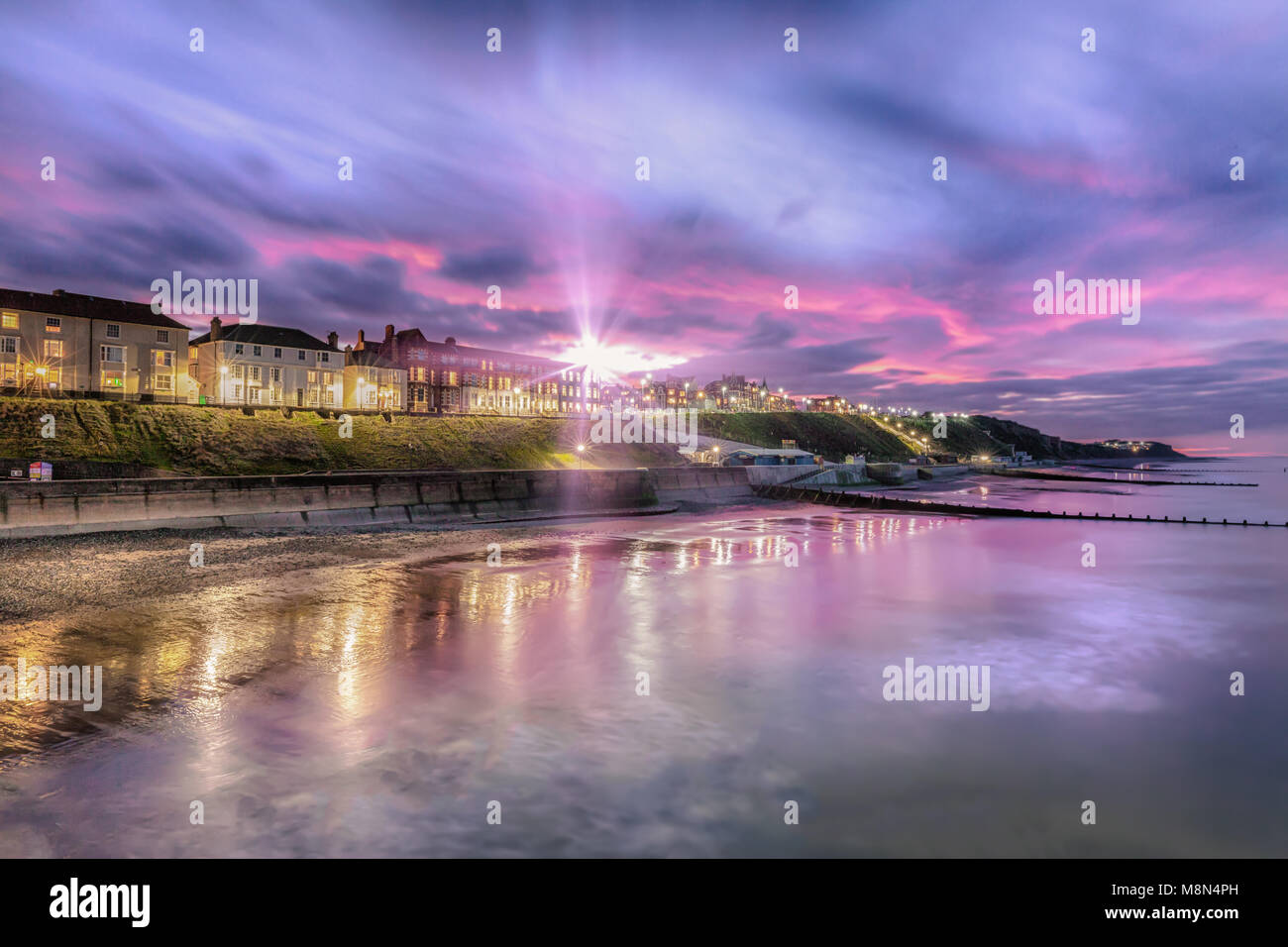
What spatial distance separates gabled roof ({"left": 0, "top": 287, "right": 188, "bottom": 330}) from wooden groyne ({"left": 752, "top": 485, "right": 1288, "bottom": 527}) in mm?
61456

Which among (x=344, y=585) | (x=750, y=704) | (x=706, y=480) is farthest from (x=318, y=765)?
(x=706, y=480)

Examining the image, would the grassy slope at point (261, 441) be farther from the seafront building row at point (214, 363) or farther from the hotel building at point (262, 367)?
the hotel building at point (262, 367)

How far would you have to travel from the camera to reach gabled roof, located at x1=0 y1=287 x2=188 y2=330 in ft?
183

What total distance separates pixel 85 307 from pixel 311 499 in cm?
4849

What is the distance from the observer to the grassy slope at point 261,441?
41.7 m

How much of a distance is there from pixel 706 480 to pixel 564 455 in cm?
1767

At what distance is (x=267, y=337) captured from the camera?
71.5 m

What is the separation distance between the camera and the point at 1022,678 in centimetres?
1284

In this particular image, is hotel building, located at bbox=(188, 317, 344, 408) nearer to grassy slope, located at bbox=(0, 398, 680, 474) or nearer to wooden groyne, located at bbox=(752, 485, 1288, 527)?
grassy slope, located at bbox=(0, 398, 680, 474)

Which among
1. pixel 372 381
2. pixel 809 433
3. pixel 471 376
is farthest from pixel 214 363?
pixel 809 433

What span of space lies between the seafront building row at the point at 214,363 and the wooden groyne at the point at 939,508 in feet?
125

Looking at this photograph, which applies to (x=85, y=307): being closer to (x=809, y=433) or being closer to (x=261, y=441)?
(x=261, y=441)

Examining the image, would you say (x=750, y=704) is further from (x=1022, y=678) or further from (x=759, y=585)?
(x=759, y=585)

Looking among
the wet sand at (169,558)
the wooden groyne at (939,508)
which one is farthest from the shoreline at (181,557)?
the wooden groyne at (939,508)
